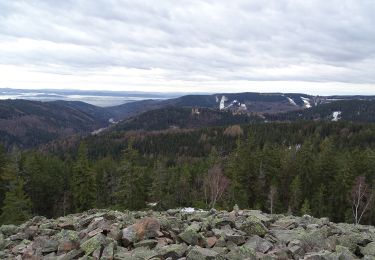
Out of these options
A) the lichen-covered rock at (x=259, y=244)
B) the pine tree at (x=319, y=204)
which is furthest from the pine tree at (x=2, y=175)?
the lichen-covered rock at (x=259, y=244)

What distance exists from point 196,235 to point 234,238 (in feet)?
5.11

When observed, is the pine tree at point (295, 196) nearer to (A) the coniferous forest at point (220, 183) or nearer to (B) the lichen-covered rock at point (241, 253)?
(A) the coniferous forest at point (220, 183)

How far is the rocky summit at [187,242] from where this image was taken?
14250 mm

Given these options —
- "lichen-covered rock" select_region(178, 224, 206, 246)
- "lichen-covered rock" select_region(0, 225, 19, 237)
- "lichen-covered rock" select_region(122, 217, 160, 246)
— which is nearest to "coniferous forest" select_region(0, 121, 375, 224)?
"lichen-covered rock" select_region(0, 225, 19, 237)

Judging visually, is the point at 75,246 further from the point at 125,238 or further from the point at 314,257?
the point at 314,257

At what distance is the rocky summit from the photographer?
14250 millimetres

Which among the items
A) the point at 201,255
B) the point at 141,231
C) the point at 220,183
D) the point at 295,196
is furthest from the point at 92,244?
the point at 295,196

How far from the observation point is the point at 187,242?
1587cm

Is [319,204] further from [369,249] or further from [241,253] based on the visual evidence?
[241,253]

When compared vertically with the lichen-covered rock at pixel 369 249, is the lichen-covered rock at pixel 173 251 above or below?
above

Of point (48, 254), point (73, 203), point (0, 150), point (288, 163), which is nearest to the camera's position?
point (48, 254)

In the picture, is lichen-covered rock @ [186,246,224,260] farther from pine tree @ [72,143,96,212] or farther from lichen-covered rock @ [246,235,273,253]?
pine tree @ [72,143,96,212]

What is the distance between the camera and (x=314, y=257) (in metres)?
13.6

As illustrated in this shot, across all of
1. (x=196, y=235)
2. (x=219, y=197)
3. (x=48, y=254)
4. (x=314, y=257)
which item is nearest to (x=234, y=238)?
(x=196, y=235)
